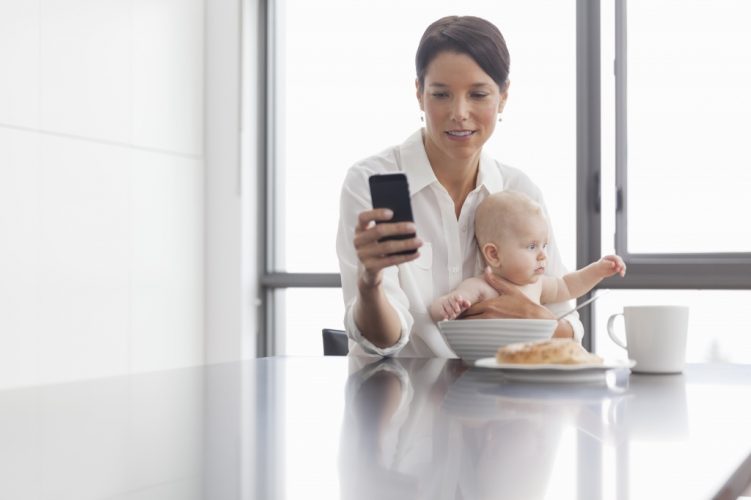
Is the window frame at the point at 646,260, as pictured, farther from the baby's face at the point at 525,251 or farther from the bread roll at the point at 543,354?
the bread roll at the point at 543,354

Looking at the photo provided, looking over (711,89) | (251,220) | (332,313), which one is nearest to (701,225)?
(711,89)

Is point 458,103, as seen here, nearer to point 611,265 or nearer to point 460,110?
point 460,110

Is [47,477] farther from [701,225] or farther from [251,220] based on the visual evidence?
[251,220]

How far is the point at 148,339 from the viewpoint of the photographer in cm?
386

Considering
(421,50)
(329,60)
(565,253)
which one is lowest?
(565,253)

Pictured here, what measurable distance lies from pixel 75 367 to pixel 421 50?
6.77 ft

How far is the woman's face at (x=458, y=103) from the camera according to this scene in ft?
6.79

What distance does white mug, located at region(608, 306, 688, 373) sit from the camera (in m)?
1.44

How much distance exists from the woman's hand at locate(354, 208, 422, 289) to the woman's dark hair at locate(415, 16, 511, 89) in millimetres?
697

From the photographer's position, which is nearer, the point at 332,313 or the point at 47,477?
the point at 47,477

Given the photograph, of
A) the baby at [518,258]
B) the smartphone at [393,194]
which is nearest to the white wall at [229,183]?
the baby at [518,258]

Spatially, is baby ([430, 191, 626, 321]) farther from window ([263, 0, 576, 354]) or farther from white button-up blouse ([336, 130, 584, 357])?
window ([263, 0, 576, 354])

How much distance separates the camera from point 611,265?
6.16ft

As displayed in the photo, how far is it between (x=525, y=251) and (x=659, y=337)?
1.84 feet
